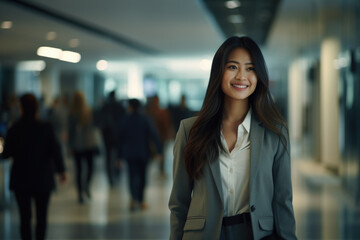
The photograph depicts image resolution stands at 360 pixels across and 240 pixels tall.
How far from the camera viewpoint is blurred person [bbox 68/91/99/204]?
407 inches

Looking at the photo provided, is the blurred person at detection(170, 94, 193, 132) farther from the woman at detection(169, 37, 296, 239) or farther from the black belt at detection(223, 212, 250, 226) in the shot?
the black belt at detection(223, 212, 250, 226)

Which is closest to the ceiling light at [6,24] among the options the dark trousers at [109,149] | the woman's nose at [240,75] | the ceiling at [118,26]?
the ceiling at [118,26]

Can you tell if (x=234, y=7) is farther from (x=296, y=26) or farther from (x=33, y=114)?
(x=33, y=114)

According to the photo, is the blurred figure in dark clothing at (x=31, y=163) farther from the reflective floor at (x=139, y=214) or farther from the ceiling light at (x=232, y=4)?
the ceiling light at (x=232, y=4)

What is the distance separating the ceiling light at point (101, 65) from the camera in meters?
13.4

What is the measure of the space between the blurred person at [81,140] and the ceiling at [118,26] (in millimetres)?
960

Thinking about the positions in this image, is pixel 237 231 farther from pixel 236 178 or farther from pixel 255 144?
pixel 255 144

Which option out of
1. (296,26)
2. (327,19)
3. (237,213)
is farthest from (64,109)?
(296,26)

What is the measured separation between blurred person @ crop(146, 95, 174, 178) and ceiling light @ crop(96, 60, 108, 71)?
1.46m

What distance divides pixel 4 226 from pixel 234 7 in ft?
33.0

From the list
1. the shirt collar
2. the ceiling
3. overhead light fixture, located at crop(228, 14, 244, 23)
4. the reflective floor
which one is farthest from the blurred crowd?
overhead light fixture, located at crop(228, 14, 244, 23)

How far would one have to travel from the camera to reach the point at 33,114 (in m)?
6.18

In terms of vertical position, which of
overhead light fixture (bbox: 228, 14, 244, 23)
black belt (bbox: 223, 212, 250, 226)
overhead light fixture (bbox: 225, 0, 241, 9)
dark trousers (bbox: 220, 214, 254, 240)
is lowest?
dark trousers (bbox: 220, 214, 254, 240)

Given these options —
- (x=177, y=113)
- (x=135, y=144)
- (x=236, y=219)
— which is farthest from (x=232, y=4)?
(x=236, y=219)
